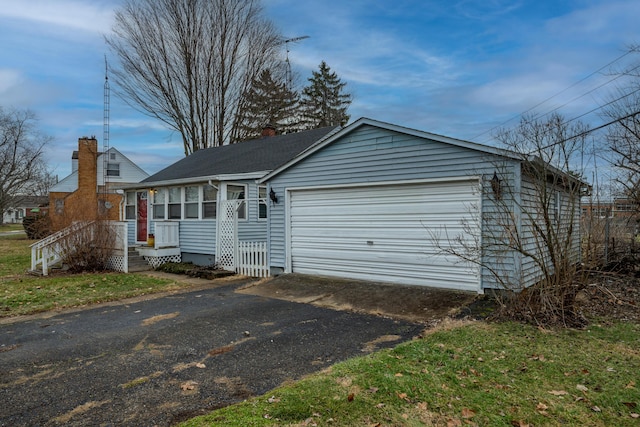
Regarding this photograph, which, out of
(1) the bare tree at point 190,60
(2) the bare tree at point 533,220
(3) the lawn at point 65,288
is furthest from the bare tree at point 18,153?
(2) the bare tree at point 533,220

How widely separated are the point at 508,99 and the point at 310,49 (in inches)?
730

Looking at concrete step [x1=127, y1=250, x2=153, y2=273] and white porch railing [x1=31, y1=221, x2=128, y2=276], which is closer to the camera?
white porch railing [x1=31, y1=221, x2=128, y2=276]

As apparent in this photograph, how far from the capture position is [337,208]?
9719 millimetres

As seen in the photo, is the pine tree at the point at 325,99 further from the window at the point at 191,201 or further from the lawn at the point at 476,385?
the lawn at the point at 476,385

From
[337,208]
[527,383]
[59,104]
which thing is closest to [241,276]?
[337,208]

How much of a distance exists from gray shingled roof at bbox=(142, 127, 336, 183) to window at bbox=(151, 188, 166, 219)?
545 mm

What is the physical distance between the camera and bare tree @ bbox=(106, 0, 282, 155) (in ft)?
79.3

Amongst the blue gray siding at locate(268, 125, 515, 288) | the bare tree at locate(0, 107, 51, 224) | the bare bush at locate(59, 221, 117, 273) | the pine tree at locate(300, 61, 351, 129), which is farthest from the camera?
the pine tree at locate(300, 61, 351, 129)

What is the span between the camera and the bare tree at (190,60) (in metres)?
24.2

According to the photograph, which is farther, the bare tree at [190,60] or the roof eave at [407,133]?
the bare tree at [190,60]

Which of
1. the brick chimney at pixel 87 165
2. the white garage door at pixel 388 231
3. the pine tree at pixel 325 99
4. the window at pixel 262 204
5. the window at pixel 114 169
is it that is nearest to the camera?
the white garage door at pixel 388 231

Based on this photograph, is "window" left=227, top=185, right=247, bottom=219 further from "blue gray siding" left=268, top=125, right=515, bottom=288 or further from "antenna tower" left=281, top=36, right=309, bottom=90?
"antenna tower" left=281, top=36, right=309, bottom=90

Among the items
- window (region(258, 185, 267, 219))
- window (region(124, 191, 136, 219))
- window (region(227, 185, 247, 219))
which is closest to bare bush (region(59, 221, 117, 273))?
window (region(227, 185, 247, 219))

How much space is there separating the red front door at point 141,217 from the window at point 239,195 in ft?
16.6
